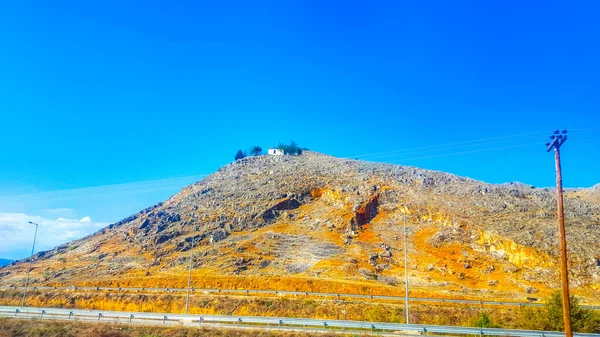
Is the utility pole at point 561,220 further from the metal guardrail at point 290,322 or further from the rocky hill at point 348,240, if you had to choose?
the rocky hill at point 348,240

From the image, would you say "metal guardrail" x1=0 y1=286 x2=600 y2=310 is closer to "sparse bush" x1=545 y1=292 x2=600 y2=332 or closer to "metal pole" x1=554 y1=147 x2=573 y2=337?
"sparse bush" x1=545 y1=292 x2=600 y2=332

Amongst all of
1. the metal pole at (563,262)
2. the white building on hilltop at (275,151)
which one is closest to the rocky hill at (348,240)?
the metal pole at (563,262)

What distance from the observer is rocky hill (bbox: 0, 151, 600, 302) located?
221 ft

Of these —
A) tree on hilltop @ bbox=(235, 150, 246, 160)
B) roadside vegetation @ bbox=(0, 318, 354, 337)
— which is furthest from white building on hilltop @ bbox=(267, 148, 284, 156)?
roadside vegetation @ bbox=(0, 318, 354, 337)

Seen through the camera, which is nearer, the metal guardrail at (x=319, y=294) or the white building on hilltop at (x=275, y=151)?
the metal guardrail at (x=319, y=294)

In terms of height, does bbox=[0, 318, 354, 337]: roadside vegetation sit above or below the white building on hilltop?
below

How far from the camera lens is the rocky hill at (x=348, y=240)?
67250mm

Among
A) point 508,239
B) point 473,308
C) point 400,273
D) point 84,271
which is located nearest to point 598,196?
point 508,239

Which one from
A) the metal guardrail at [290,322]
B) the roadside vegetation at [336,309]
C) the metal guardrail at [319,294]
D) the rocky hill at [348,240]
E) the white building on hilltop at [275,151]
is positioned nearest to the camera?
the metal guardrail at [290,322]

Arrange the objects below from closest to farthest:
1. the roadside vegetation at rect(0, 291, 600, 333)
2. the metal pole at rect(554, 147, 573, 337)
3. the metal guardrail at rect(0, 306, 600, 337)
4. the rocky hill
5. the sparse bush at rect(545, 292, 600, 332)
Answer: the metal pole at rect(554, 147, 573, 337) → the metal guardrail at rect(0, 306, 600, 337) → the sparse bush at rect(545, 292, 600, 332) → the roadside vegetation at rect(0, 291, 600, 333) → the rocky hill

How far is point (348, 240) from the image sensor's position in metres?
85.8

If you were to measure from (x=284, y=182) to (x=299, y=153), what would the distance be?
53.3 m

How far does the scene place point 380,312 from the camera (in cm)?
4384

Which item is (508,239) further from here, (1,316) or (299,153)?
(299,153)
